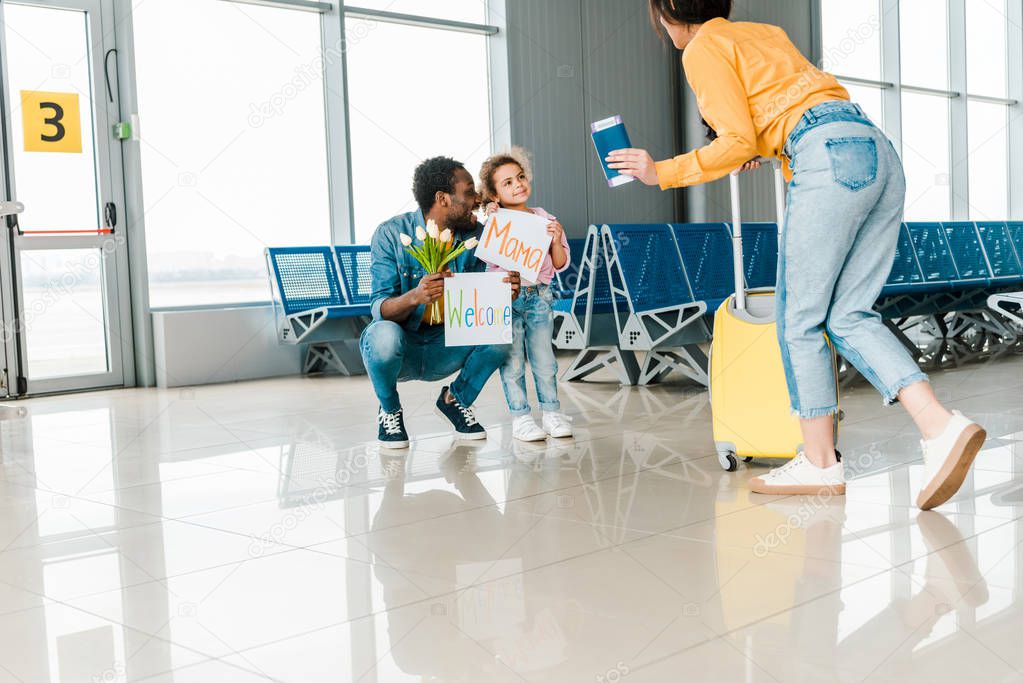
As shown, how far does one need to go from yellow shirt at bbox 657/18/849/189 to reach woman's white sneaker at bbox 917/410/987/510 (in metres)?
0.80

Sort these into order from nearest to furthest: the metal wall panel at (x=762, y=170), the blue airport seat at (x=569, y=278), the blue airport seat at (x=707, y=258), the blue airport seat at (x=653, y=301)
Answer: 1. the blue airport seat at (x=653, y=301)
2. the blue airport seat at (x=707, y=258)
3. the blue airport seat at (x=569, y=278)
4. the metal wall panel at (x=762, y=170)

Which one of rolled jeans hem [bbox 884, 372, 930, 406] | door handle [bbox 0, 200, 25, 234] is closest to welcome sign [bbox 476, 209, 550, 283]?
rolled jeans hem [bbox 884, 372, 930, 406]

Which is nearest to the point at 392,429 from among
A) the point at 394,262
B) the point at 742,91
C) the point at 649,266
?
the point at 394,262

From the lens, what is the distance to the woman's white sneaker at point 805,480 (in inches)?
113

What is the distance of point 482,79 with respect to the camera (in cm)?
912

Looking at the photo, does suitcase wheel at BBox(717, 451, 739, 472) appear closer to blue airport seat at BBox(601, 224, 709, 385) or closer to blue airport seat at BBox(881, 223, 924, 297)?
blue airport seat at BBox(601, 224, 709, 385)

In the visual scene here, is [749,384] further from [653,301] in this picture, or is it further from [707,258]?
[707,258]

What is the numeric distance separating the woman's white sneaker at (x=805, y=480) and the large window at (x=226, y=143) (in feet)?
17.6

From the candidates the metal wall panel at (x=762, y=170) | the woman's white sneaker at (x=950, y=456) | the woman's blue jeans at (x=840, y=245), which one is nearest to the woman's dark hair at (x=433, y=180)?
the woman's blue jeans at (x=840, y=245)

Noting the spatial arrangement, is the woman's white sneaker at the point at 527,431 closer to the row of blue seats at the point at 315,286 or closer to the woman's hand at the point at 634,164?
the woman's hand at the point at 634,164

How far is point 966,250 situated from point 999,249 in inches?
24.3

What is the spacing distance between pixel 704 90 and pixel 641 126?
7.55 m

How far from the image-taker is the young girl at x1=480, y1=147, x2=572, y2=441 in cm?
392

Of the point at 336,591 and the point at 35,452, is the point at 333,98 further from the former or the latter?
the point at 336,591
